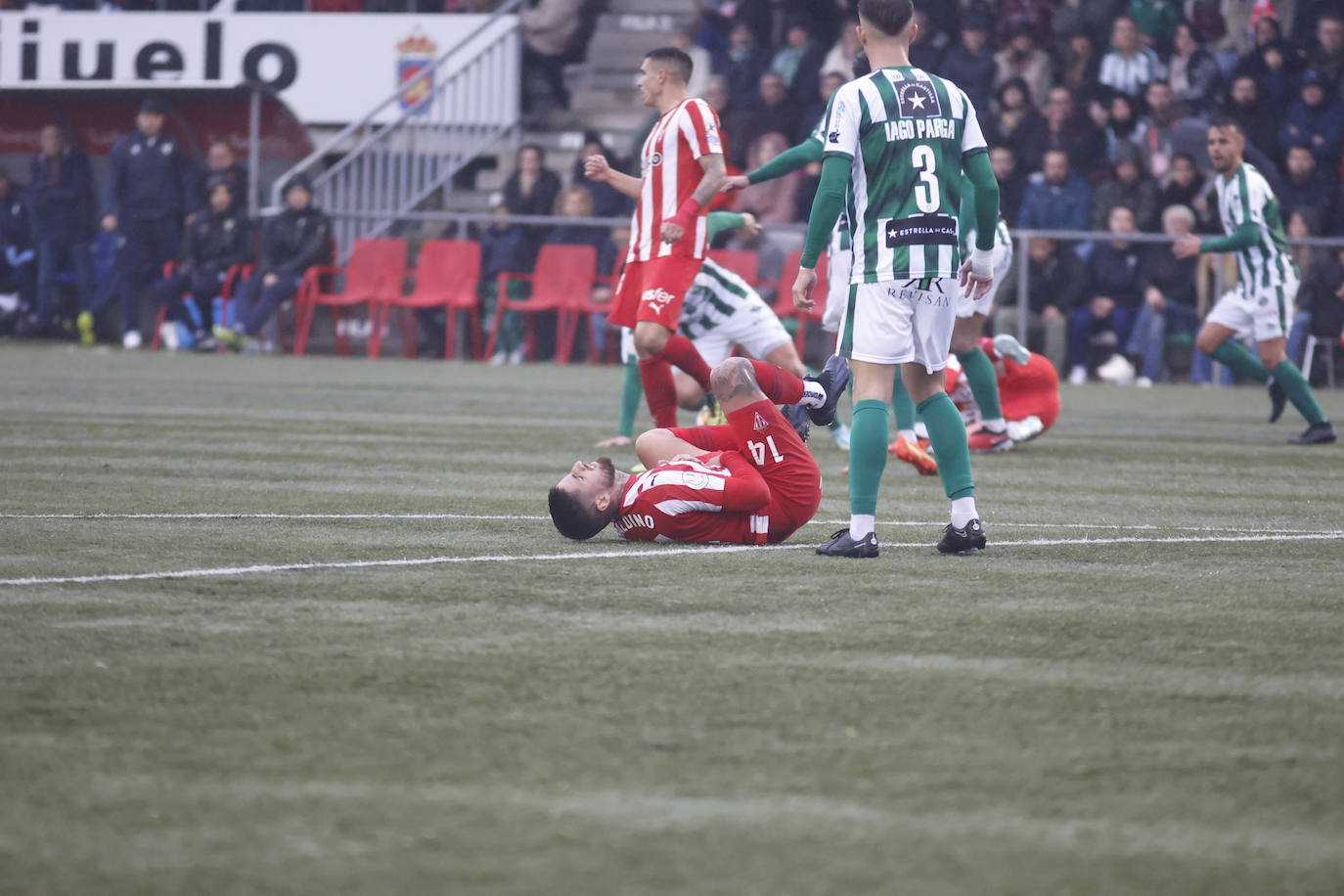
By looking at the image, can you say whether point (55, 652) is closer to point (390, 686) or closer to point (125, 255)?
point (390, 686)

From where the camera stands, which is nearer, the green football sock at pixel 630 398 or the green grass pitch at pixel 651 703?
the green grass pitch at pixel 651 703

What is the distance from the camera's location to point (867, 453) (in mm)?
6375

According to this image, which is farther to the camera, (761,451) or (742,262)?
(742,262)

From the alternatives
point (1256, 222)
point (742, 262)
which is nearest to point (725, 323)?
point (1256, 222)

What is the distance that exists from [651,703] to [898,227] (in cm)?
303

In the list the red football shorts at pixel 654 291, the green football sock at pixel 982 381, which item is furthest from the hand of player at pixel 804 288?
the green football sock at pixel 982 381

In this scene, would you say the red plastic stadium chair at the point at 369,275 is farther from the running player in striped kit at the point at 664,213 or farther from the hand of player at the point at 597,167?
the hand of player at the point at 597,167

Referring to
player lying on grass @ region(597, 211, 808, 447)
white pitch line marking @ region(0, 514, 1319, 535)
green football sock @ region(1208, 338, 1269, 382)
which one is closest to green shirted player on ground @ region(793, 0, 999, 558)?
white pitch line marking @ region(0, 514, 1319, 535)

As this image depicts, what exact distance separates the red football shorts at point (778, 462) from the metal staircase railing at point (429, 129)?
17153 millimetres

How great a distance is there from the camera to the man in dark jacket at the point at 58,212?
77.0 ft

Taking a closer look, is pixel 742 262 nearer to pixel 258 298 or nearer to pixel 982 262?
pixel 258 298

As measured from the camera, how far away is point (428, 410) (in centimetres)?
1401

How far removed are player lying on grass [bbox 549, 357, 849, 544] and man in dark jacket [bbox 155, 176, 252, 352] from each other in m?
16.6

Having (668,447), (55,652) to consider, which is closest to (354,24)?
(668,447)
